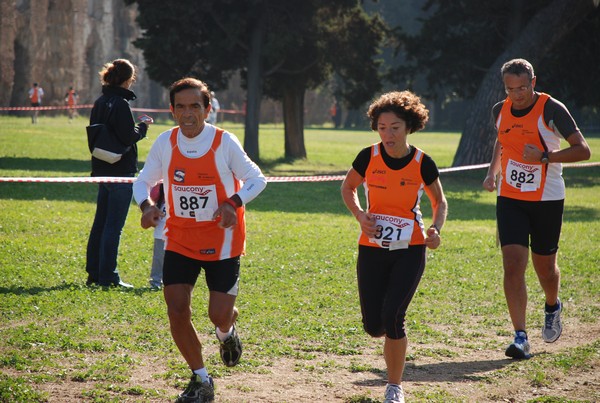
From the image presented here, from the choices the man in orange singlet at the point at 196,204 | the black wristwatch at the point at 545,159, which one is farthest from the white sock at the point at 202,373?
the black wristwatch at the point at 545,159

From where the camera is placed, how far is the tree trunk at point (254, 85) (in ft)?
96.8

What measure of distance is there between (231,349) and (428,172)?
175cm

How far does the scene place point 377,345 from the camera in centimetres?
755

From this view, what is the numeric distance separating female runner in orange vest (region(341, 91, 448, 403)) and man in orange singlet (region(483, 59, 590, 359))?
1.61 meters

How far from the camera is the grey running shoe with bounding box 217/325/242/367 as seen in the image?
20.3 ft

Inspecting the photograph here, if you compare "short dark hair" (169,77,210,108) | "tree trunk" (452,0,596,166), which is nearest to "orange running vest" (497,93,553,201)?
"short dark hair" (169,77,210,108)

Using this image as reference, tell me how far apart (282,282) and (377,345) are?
8.81 ft

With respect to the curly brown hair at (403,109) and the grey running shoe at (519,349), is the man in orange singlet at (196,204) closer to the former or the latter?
the curly brown hair at (403,109)

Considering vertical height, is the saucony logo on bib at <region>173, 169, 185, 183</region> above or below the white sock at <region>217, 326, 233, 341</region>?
above

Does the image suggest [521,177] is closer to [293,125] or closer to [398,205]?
[398,205]

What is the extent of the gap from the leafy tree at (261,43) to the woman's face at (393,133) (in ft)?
75.7

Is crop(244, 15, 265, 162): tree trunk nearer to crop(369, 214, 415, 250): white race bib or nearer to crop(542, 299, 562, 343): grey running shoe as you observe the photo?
crop(542, 299, 562, 343): grey running shoe

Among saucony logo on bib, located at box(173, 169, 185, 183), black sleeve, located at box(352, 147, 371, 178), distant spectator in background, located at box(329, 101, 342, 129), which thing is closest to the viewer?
saucony logo on bib, located at box(173, 169, 185, 183)

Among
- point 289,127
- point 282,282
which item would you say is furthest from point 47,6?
point 282,282
